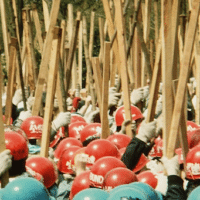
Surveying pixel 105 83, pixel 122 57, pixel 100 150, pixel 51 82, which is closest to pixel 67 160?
pixel 100 150

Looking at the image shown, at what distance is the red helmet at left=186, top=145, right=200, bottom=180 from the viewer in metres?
4.67

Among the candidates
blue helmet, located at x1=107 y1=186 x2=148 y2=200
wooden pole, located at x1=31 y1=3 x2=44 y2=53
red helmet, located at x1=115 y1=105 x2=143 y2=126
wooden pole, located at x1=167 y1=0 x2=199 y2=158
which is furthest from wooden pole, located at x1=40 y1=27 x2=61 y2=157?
wooden pole, located at x1=31 y1=3 x2=44 y2=53

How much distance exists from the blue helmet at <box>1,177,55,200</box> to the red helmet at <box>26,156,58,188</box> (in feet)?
4.93

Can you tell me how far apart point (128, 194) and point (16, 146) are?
6.06 ft

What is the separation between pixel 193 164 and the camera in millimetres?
4688

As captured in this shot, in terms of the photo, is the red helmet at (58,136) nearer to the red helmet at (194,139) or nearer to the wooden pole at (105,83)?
the wooden pole at (105,83)

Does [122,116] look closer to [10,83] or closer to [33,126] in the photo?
[33,126]

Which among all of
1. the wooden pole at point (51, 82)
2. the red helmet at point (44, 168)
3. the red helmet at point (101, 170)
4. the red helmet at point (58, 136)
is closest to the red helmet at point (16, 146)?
the red helmet at point (44, 168)

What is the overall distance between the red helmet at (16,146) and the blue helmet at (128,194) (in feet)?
5.34

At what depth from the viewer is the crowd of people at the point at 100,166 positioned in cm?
366

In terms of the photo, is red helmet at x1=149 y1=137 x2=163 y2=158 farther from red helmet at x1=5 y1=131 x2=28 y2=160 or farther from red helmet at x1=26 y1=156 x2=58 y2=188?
red helmet at x1=5 y1=131 x2=28 y2=160

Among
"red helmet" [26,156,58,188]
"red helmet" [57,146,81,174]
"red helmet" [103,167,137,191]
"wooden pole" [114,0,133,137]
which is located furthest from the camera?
"red helmet" [57,146,81,174]

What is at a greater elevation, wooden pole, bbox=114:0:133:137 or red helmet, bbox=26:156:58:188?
wooden pole, bbox=114:0:133:137

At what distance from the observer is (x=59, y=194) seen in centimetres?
555
